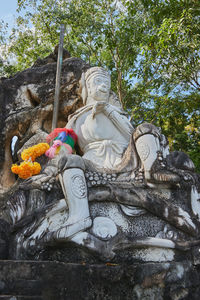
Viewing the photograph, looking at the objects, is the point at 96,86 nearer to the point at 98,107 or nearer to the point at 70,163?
the point at 98,107

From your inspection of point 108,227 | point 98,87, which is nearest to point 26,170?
point 108,227

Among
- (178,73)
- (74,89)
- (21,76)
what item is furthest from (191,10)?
(21,76)

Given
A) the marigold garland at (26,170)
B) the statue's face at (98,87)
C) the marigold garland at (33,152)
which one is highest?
the statue's face at (98,87)

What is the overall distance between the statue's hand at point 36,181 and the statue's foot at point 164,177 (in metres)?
1.16

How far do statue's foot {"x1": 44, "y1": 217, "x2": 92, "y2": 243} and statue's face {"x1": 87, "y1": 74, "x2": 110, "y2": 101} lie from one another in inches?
95.0

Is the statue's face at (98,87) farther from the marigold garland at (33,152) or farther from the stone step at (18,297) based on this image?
the stone step at (18,297)

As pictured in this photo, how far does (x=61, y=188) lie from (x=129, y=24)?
28.1 ft

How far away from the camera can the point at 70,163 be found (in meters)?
3.59

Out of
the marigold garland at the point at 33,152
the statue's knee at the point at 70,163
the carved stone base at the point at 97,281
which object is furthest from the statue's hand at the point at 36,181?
the carved stone base at the point at 97,281

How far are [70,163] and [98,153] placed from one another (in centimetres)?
86

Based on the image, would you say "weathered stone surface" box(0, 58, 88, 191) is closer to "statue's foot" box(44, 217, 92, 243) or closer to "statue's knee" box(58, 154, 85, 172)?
"statue's knee" box(58, 154, 85, 172)

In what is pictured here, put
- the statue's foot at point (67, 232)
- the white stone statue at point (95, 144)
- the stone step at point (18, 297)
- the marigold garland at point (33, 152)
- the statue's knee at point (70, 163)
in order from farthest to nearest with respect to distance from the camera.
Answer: the marigold garland at point (33, 152) < the statue's knee at point (70, 163) < the white stone statue at point (95, 144) < the statue's foot at point (67, 232) < the stone step at point (18, 297)

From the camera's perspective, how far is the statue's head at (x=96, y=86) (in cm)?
511

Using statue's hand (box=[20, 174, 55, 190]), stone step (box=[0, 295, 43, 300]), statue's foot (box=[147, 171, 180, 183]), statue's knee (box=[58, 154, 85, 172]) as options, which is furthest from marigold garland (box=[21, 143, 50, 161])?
stone step (box=[0, 295, 43, 300])
